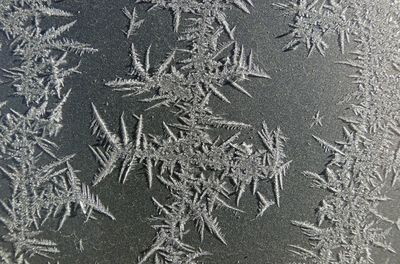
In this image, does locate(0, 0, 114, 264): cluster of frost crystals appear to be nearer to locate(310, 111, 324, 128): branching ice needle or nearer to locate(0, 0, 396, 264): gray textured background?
locate(0, 0, 396, 264): gray textured background

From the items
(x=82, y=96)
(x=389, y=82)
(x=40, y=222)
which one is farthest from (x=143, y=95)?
(x=389, y=82)

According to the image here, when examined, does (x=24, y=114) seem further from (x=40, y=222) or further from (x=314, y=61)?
(x=314, y=61)

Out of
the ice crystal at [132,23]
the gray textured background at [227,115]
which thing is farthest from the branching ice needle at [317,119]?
the ice crystal at [132,23]

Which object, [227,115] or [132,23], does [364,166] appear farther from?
[132,23]

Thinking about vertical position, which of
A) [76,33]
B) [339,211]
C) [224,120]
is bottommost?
[339,211]

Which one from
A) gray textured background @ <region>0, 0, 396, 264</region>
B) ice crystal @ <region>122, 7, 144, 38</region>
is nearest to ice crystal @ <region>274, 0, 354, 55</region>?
gray textured background @ <region>0, 0, 396, 264</region>

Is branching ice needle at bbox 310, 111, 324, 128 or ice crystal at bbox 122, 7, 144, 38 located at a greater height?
ice crystal at bbox 122, 7, 144, 38

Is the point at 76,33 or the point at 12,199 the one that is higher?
the point at 76,33

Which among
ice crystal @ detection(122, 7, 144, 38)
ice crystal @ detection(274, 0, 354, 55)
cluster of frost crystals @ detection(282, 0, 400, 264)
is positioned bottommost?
cluster of frost crystals @ detection(282, 0, 400, 264)
